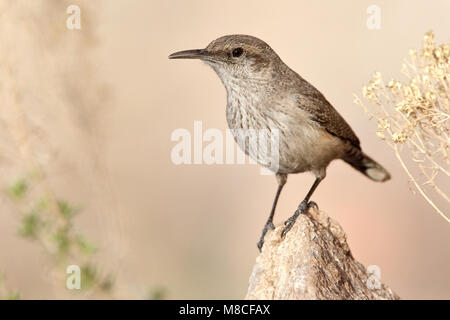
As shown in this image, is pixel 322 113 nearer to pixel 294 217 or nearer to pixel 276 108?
pixel 276 108

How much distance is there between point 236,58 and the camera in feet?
17.8

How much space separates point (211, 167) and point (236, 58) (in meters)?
4.78

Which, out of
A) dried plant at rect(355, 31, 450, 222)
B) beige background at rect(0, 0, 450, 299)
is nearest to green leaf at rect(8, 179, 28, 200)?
beige background at rect(0, 0, 450, 299)

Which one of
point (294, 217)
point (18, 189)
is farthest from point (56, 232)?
point (294, 217)

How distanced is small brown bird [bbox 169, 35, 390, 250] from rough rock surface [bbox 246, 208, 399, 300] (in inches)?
14.7

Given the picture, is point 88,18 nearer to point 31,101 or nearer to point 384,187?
point 31,101

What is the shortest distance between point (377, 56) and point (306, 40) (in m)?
1.15

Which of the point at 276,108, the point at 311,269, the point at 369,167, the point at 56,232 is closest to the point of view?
the point at 311,269

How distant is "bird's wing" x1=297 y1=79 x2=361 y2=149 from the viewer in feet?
17.7

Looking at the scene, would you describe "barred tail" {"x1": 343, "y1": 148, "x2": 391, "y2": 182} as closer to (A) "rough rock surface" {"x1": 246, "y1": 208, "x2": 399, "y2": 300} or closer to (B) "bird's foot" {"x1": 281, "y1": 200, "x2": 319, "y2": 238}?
(B) "bird's foot" {"x1": 281, "y1": 200, "x2": 319, "y2": 238}

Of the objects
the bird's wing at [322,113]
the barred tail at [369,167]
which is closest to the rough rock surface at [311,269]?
the bird's wing at [322,113]

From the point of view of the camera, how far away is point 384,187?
30.3 ft

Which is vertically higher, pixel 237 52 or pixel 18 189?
pixel 237 52
